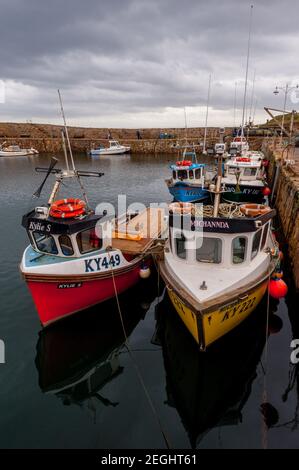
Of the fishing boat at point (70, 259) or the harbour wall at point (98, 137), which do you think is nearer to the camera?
the fishing boat at point (70, 259)

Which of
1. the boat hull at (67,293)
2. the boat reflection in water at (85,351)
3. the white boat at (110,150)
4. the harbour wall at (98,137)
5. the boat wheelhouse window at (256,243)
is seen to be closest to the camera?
the boat reflection in water at (85,351)

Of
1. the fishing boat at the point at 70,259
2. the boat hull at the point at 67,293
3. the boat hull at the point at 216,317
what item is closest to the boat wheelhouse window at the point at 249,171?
the fishing boat at the point at 70,259

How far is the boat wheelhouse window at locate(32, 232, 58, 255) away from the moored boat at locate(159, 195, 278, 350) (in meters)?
4.07

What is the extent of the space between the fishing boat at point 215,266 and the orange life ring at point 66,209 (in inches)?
140

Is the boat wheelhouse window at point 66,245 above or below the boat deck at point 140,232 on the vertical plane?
above

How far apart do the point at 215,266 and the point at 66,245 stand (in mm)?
5347

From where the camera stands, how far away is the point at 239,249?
9.36m

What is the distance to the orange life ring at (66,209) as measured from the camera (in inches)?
412

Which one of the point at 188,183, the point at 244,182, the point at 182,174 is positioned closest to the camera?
the point at 188,183

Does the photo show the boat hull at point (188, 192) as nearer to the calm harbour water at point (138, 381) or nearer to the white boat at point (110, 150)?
the calm harbour water at point (138, 381)

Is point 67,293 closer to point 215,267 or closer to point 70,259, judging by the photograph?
point 70,259

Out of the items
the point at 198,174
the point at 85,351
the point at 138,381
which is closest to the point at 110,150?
the point at 198,174

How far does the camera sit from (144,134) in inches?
3529

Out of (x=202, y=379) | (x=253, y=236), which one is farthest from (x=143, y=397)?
(x=253, y=236)
